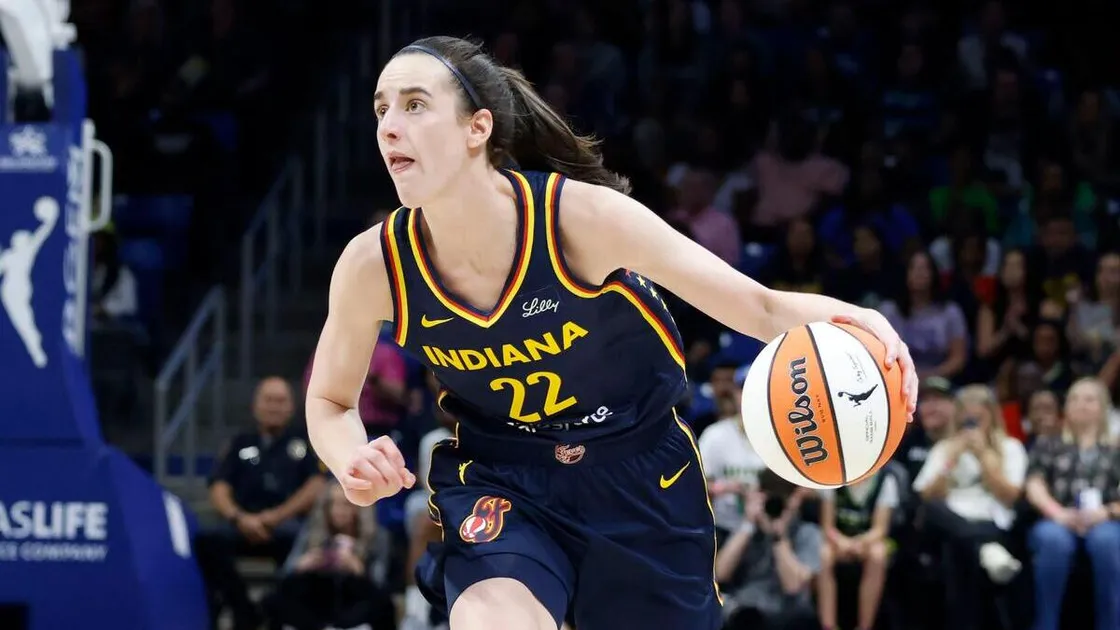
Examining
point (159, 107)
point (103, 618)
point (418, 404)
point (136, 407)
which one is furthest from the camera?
point (159, 107)

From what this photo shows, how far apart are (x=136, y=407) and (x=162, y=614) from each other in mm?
3682

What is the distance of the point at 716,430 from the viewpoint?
841 cm

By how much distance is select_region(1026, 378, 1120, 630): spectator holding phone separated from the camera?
25.4 feet

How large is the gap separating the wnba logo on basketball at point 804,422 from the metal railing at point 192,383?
6693 mm

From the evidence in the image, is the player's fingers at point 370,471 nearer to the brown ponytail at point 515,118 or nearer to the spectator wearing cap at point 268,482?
the brown ponytail at point 515,118

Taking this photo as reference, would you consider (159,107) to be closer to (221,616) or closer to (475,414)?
(221,616)

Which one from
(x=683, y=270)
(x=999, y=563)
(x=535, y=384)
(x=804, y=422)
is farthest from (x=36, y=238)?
(x=999, y=563)

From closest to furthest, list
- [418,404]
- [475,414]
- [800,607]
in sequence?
[475,414] → [800,607] → [418,404]

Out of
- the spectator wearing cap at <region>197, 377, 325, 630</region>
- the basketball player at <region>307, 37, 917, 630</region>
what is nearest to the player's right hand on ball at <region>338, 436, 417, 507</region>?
the basketball player at <region>307, 37, 917, 630</region>

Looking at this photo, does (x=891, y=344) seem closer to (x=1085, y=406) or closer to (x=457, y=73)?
(x=457, y=73)

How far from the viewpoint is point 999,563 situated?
26.4 feet

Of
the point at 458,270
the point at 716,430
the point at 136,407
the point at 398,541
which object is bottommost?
the point at 136,407

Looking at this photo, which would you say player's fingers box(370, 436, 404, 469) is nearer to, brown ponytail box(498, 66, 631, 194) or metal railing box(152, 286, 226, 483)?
brown ponytail box(498, 66, 631, 194)

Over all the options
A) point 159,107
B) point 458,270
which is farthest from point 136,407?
point 458,270
